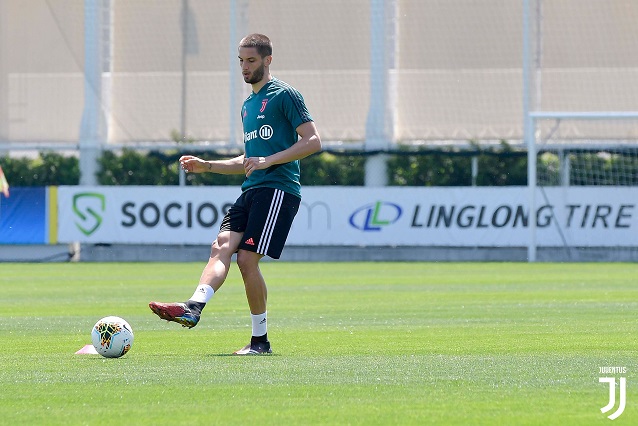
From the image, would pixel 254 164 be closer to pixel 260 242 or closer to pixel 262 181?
pixel 262 181

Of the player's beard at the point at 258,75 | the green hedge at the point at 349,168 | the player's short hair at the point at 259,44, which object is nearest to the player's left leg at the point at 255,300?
the player's beard at the point at 258,75

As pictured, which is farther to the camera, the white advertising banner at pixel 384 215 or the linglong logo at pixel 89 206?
the linglong logo at pixel 89 206

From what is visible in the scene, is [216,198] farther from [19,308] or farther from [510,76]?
[19,308]

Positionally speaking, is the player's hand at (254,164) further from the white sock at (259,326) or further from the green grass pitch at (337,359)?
the green grass pitch at (337,359)

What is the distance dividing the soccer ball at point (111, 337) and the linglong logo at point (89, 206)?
22.2 meters

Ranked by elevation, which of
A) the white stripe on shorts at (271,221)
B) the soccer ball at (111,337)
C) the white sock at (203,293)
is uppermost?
the white stripe on shorts at (271,221)

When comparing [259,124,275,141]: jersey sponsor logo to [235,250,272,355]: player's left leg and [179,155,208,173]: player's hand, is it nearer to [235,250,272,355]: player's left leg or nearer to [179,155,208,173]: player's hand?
[179,155,208,173]: player's hand

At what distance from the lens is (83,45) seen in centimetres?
3512

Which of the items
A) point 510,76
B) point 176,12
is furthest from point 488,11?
point 176,12

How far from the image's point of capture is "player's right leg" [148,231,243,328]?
805cm

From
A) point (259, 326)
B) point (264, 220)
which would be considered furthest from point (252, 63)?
point (259, 326)

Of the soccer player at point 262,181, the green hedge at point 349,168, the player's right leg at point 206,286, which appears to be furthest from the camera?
the green hedge at point 349,168

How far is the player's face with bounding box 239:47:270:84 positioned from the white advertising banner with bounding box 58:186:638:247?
20109 millimetres

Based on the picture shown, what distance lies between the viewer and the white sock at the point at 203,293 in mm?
8422
